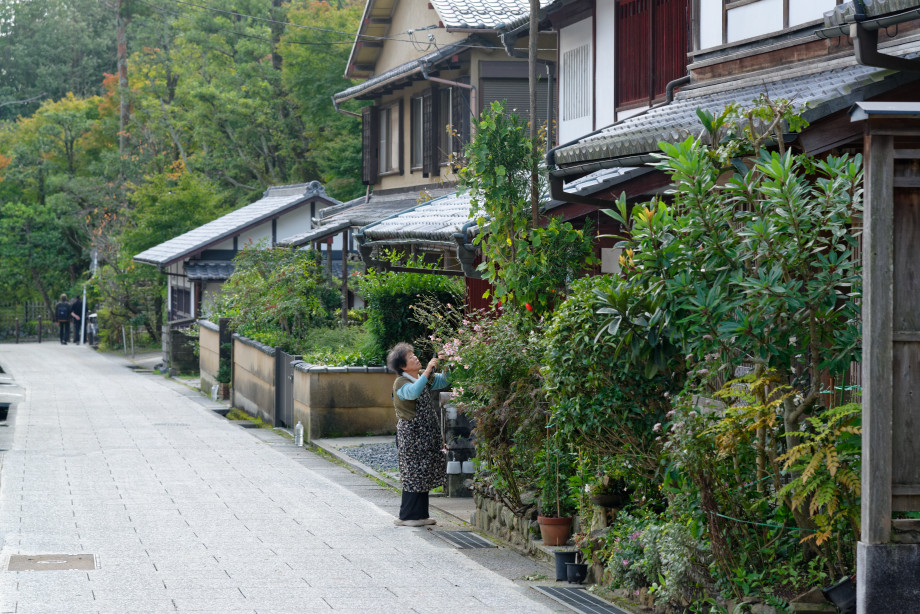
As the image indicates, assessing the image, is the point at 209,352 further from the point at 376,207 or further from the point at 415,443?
the point at 415,443

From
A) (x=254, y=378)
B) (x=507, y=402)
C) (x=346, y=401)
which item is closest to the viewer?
(x=507, y=402)

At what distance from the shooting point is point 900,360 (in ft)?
19.6

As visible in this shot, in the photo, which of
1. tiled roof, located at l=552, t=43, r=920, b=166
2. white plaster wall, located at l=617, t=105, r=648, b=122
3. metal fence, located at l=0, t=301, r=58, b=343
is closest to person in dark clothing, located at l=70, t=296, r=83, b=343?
metal fence, located at l=0, t=301, r=58, b=343

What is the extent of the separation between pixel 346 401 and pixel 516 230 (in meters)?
7.32

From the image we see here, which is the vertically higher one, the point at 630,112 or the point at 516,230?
the point at 630,112

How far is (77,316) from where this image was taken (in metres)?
48.5

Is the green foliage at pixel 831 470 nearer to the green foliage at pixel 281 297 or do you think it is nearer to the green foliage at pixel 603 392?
the green foliage at pixel 603 392

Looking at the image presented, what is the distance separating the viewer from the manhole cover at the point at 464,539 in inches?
417

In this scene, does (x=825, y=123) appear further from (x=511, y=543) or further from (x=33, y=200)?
(x=33, y=200)

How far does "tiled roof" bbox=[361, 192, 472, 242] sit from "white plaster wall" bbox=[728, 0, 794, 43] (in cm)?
506

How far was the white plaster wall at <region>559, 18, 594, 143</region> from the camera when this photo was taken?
15828mm

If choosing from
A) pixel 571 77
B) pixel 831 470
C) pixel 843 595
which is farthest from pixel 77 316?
pixel 831 470

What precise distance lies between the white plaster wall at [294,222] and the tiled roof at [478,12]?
1361 cm

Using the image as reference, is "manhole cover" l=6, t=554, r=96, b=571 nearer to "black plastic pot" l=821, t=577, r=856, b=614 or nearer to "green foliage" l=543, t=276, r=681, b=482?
"green foliage" l=543, t=276, r=681, b=482
